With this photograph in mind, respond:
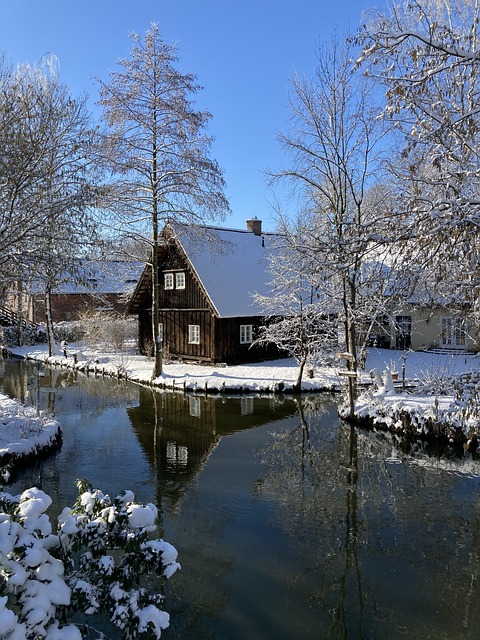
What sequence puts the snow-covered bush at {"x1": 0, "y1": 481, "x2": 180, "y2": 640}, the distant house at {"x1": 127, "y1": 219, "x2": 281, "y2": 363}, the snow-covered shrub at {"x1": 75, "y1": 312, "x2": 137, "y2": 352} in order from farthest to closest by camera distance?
the snow-covered shrub at {"x1": 75, "y1": 312, "x2": 137, "y2": 352} < the distant house at {"x1": 127, "y1": 219, "x2": 281, "y2": 363} < the snow-covered bush at {"x1": 0, "y1": 481, "x2": 180, "y2": 640}

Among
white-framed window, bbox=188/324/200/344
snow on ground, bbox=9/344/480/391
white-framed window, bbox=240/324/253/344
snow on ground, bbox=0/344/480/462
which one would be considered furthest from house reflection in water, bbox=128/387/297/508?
white-framed window, bbox=240/324/253/344

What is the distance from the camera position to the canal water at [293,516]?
5.60 metres

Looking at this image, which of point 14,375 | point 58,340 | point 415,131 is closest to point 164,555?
point 415,131

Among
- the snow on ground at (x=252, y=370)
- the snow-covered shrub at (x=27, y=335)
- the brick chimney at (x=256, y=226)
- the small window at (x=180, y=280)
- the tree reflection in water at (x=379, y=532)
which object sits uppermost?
the brick chimney at (x=256, y=226)

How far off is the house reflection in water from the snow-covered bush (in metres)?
4.79

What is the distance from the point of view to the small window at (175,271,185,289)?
2458 cm

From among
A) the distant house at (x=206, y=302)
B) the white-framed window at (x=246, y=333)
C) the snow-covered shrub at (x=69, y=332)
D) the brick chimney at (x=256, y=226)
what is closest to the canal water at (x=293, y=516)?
the distant house at (x=206, y=302)

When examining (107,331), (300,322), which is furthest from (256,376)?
(107,331)

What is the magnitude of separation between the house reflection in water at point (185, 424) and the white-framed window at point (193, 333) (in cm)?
473

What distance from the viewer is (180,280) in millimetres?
24797

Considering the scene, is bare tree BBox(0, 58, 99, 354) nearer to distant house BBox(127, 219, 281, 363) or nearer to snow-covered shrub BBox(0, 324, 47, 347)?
distant house BBox(127, 219, 281, 363)

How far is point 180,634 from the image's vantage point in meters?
5.22

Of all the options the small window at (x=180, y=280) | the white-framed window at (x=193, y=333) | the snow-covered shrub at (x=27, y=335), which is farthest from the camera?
the snow-covered shrub at (x=27, y=335)

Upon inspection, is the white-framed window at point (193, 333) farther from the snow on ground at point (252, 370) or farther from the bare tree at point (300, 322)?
the bare tree at point (300, 322)
